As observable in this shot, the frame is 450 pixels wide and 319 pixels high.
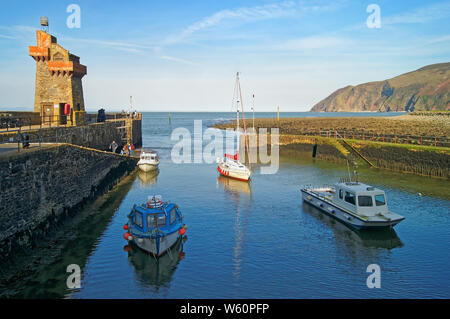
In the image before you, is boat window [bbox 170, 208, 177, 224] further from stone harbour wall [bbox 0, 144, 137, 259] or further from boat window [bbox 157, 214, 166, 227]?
stone harbour wall [bbox 0, 144, 137, 259]

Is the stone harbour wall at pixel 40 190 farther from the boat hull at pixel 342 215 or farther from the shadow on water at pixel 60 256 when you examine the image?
the boat hull at pixel 342 215

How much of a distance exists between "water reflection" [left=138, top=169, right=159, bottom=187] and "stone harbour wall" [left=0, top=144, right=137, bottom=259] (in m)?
8.33

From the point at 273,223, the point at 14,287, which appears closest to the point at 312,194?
the point at 273,223

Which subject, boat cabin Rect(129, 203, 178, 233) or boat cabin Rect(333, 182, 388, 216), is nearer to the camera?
boat cabin Rect(129, 203, 178, 233)

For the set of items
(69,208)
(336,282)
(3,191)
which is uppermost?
(3,191)

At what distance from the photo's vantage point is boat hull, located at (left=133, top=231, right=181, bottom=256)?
1877cm

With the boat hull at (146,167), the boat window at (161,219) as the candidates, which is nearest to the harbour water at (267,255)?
the boat window at (161,219)

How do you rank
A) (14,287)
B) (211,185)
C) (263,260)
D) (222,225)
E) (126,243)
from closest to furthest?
(14,287)
(263,260)
(126,243)
(222,225)
(211,185)

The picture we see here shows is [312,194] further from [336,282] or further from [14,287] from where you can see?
[14,287]

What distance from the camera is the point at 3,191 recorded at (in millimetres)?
17344

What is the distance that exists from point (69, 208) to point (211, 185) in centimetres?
1655

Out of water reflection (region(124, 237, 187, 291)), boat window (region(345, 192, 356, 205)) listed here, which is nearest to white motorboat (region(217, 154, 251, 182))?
boat window (region(345, 192, 356, 205))

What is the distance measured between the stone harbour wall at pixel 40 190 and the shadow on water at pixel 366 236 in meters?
18.7

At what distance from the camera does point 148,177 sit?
43.5 m
